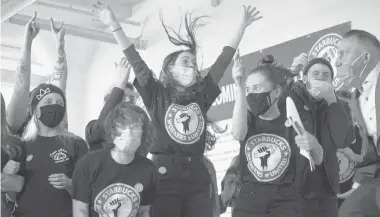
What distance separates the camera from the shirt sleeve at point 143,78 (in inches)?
138

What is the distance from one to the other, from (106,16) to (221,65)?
0.75m

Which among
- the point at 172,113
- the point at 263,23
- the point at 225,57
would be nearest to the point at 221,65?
the point at 225,57

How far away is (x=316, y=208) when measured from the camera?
126 inches

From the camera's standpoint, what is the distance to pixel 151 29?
8.62 meters

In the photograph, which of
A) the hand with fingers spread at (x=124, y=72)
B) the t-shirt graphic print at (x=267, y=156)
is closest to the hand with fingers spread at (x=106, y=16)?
the hand with fingers spread at (x=124, y=72)

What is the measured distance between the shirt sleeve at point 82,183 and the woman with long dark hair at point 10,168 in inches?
12.4

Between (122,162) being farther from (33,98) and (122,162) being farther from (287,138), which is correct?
(287,138)

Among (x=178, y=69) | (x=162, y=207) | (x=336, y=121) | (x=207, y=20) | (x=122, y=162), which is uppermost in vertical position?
(x=207, y=20)

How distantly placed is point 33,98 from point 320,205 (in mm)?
1658

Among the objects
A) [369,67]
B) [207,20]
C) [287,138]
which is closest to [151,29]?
[207,20]

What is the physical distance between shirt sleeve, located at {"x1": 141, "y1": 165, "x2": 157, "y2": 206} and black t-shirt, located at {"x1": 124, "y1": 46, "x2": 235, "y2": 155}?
0.24m

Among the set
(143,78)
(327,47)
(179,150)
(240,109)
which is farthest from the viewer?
(327,47)

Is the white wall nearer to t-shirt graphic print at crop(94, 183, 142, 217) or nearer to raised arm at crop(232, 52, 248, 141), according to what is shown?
raised arm at crop(232, 52, 248, 141)

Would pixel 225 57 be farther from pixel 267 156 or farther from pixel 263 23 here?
pixel 263 23
